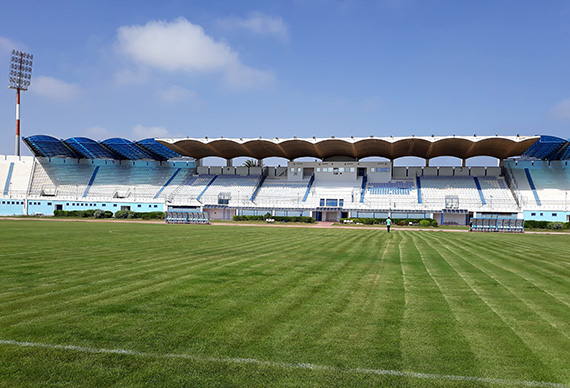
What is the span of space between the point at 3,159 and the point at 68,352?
77.7 meters

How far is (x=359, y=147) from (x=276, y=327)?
182ft

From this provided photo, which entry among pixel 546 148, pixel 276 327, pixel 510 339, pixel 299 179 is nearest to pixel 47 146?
pixel 299 179

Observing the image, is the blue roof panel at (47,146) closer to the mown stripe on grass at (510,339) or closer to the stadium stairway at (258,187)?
the stadium stairway at (258,187)

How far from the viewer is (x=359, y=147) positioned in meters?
59.5

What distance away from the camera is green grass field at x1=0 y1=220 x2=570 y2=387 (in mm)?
4469

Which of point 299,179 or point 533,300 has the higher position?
point 299,179

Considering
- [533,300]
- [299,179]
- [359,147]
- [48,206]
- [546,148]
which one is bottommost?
[533,300]

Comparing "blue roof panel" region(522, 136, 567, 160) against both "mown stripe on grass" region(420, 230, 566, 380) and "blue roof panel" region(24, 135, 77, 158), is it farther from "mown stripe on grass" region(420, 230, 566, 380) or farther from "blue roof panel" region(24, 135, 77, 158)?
"blue roof panel" region(24, 135, 77, 158)

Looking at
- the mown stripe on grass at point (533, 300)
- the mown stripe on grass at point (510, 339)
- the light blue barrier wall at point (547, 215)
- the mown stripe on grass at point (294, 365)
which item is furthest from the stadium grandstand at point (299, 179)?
the mown stripe on grass at point (294, 365)

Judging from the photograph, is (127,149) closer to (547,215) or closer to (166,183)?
(166,183)

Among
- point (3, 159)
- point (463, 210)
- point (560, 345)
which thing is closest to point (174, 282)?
point (560, 345)

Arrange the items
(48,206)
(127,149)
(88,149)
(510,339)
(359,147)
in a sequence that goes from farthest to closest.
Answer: (88,149) → (127,149) → (48,206) → (359,147) → (510,339)

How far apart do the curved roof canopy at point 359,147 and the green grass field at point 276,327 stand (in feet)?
152

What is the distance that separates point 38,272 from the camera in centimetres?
993
